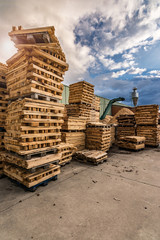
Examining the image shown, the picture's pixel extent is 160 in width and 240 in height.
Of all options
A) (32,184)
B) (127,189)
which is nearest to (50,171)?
(32,184)

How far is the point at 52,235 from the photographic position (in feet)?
7.82

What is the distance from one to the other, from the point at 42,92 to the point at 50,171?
2844 mm

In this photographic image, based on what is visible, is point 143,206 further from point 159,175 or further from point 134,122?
point 134,122

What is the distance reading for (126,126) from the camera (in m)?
14.0

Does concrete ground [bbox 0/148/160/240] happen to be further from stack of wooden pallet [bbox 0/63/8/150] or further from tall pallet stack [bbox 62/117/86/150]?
tall pallet stack [bbox 62/117/86/150]

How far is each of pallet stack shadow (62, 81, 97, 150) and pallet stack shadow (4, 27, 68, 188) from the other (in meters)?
3.28

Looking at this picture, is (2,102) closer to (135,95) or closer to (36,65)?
(36,65)

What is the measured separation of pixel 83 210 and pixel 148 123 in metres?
11.8

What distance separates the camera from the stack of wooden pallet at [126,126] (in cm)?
1348

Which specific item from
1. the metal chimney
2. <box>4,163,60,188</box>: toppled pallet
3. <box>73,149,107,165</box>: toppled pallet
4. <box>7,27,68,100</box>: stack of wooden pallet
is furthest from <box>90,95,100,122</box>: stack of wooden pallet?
the metal chimney

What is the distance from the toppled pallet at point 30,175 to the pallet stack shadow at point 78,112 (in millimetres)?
3531

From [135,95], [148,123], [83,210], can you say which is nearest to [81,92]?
[148,123]

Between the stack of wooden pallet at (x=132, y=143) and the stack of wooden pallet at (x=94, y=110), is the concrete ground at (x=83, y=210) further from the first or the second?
the stack of wooden pallet at (x=94, y=110)

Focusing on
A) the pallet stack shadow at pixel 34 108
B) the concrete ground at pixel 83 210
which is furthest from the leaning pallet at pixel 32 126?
the concrete ground at pixel 83 210
